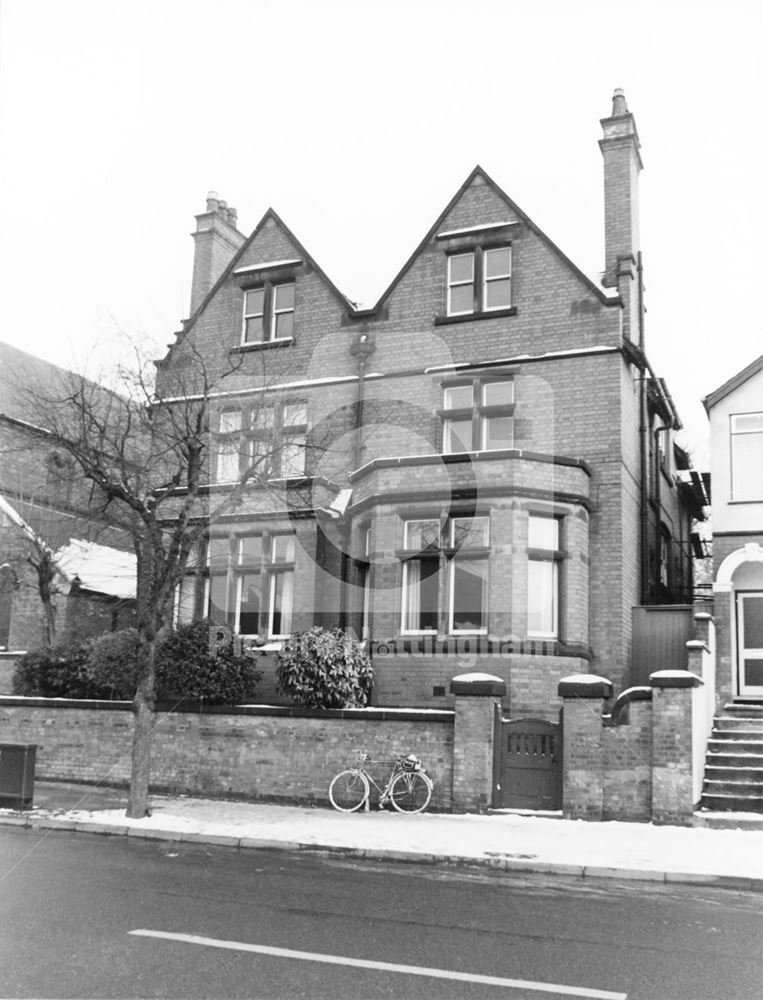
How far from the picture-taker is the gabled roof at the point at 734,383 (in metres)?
21.5

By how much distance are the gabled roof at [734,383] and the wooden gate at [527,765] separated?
9.49 meters

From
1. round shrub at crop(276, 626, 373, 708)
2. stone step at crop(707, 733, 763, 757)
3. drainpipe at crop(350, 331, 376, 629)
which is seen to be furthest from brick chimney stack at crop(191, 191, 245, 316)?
stone step at crop(707, 733, 763, 757)

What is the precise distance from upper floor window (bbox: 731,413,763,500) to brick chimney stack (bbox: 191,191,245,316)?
15.2 metres

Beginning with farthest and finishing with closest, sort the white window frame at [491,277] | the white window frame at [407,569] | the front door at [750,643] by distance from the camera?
the white window frame at [491,277] < the front door at [750,643] < the white window frame at [407,569]

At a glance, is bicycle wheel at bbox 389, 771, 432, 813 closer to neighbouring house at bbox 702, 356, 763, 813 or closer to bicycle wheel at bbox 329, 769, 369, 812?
bicycle wheel at bbox 329, 769, 369, 812

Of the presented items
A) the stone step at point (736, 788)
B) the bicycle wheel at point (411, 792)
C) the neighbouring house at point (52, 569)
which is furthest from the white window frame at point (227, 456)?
the stone step at point (736, 788)

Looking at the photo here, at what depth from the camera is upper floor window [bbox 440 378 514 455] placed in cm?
2230

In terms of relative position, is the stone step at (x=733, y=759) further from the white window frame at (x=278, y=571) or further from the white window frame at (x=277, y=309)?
the white window frame at (x=277, y=309)

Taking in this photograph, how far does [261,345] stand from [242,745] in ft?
37.6

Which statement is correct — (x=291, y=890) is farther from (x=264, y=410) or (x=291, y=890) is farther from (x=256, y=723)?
(x=264, y=410)

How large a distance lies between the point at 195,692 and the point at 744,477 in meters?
12.3

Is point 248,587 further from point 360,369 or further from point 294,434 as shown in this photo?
point 360,369

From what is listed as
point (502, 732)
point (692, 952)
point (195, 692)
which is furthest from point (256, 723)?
point (692, 952)

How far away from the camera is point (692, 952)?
773 cm
